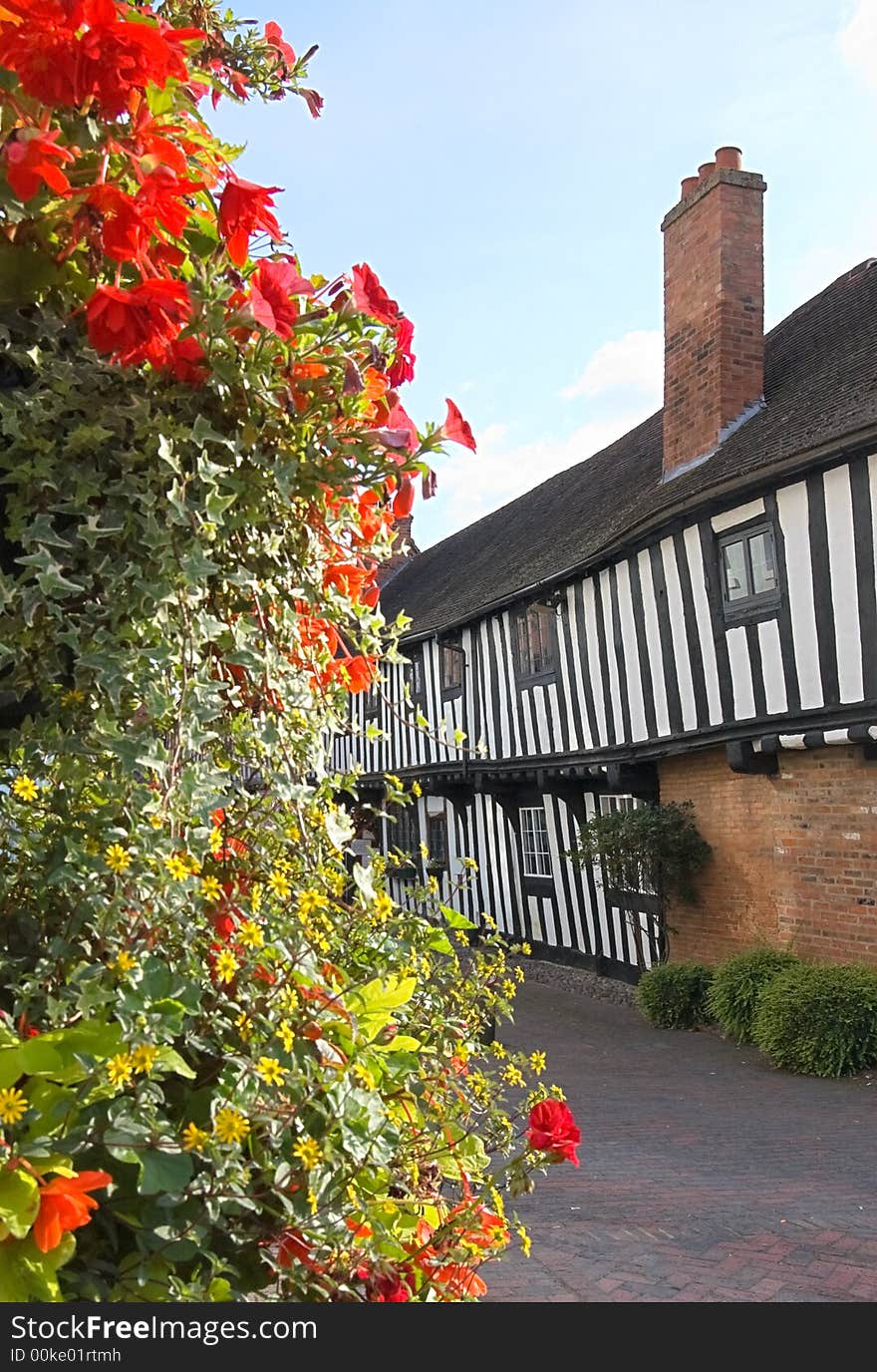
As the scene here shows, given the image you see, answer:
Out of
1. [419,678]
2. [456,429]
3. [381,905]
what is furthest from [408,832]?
[456,429]

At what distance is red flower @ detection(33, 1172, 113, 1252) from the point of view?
114 cm

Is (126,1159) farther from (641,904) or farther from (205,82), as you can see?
(641,904)

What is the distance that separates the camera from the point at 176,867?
1338 millimetres

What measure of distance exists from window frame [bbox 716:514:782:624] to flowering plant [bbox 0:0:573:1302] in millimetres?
9256

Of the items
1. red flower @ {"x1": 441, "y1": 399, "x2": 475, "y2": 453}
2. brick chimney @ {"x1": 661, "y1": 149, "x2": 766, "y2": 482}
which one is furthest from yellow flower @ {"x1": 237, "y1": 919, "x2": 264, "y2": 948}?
brick chimney @ {"x1": 661, "y1": 149, "x2": 766, "y2": 482}

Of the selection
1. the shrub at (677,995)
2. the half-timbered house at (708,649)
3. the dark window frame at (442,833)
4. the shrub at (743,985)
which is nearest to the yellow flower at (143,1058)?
the half-timbered house at (708,649)

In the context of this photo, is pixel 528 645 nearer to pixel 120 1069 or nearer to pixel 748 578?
pixel 748 578

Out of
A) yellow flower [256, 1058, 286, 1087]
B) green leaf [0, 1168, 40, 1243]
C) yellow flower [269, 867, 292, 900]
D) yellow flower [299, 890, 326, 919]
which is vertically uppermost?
yellow flower [269, 867, 292, 900]

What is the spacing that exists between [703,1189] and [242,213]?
618 centimetres

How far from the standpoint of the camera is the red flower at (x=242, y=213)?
147cm

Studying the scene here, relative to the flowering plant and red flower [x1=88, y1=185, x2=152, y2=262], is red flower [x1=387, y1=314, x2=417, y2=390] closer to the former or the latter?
the flowering plant

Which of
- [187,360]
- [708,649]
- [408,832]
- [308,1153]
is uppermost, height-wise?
[708,649]

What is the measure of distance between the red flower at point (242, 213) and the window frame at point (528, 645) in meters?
13.2

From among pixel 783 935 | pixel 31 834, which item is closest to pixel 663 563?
pixel 783 935
